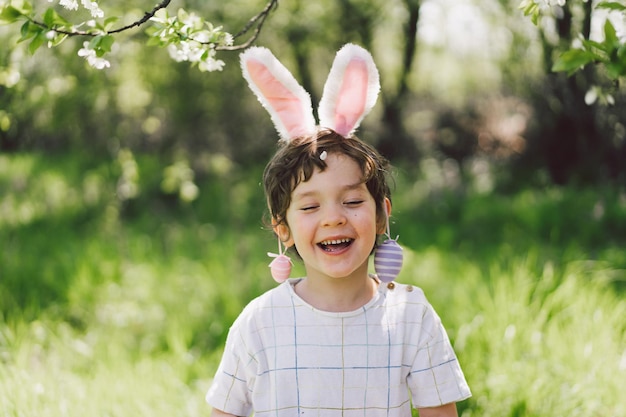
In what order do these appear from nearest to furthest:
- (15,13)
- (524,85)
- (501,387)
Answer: (15,13) < (501,387) < (524,85)

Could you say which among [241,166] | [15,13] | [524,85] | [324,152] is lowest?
[324,152]

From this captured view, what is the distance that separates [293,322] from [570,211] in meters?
4.27

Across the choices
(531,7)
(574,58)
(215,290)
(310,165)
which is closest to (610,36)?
(574,58)

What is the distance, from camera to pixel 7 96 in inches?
133

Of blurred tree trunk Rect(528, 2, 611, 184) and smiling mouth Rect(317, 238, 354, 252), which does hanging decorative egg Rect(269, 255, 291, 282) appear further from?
blurred tree trunk Rect(528, 2, 611, 184)

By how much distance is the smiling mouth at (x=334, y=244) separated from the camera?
172 centimetres

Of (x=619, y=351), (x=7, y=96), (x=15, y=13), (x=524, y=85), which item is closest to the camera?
(x=15, y=13)

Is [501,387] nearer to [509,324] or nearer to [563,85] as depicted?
[509,324]

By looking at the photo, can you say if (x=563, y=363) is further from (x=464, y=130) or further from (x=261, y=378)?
(x=464, y=130)

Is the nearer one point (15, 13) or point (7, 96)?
point (15, 13)

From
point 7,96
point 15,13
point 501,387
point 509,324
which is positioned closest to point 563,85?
point 509,324

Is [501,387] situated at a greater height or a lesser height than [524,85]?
lesser

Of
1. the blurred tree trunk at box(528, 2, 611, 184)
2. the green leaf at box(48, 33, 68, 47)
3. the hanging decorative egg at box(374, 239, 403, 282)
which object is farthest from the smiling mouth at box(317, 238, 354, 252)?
the blurred tree trunk at box(528, 2, 611, 184)

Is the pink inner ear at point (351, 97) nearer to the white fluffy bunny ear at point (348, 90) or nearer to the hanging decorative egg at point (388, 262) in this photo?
the white fluffy bunny ear at point (348, 90)
